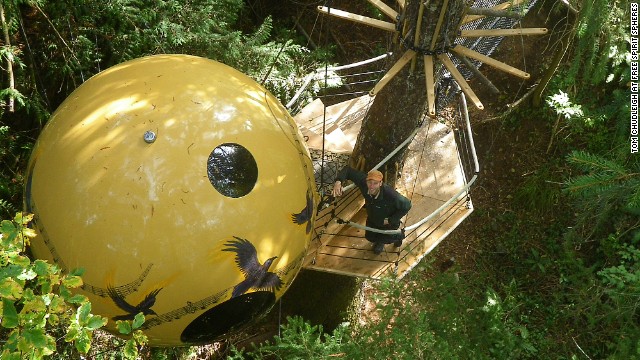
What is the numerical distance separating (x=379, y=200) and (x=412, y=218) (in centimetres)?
77

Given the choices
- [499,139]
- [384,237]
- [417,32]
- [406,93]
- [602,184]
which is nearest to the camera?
[417,32]

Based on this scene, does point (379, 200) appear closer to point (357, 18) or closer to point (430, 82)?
point (430, 82)

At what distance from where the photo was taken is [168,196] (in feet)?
10.2

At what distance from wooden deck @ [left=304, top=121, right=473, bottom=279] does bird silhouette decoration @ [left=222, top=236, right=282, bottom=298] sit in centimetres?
109

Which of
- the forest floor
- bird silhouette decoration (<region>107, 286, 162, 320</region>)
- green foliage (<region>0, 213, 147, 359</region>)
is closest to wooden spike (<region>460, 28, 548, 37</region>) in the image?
bird silhouette decoration (<region>107, 286, 162, 320</region>)

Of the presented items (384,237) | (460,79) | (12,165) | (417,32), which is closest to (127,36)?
(12,165)

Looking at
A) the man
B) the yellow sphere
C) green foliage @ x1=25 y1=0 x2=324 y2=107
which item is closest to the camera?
the yellow sphere

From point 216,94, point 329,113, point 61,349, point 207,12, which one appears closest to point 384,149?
point 329,113

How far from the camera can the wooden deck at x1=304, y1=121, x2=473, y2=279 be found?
15.9ft

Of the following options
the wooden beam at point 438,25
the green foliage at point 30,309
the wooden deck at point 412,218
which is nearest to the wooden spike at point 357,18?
the wooden beam at point 438,25

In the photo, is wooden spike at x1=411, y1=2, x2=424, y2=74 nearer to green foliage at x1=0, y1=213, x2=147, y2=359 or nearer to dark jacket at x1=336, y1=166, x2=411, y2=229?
dark jacket at x1=336, y1=166, x2=411, y2=229

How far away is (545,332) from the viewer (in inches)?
273

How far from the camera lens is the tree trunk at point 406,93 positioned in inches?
153

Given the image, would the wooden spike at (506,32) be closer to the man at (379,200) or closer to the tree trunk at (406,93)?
the tree trunk at (406,93)
